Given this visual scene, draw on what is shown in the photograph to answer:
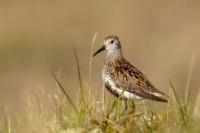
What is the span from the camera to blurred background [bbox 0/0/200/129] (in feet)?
77.5

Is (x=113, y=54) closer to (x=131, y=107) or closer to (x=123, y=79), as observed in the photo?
(x=123, y=79)

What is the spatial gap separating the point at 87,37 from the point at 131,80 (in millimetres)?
14830

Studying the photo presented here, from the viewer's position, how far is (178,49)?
25.8m

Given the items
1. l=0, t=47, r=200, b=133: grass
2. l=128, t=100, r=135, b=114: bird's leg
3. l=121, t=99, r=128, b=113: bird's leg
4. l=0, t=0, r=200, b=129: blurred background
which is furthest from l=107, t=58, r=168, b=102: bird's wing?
l=0, t=0, r=200, b=129: blurred background

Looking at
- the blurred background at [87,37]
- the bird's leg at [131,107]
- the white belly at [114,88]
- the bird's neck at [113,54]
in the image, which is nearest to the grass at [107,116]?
the bird's leg at [131,107]

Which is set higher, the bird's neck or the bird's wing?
the bird's neck

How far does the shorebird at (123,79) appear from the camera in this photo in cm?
1163

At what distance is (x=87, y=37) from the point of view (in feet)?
88.4

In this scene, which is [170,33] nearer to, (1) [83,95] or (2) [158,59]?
(2) [158,59]

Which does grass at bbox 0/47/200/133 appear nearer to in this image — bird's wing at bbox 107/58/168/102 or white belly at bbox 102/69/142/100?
white belly at bbox 102/69/142/100

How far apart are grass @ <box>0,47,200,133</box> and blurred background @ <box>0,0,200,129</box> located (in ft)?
35.9

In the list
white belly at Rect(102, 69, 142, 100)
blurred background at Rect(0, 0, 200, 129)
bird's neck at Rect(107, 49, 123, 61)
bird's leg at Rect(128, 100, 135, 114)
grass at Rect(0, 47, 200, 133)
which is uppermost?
bird's neck at Rect(107, 49, 123, 61)

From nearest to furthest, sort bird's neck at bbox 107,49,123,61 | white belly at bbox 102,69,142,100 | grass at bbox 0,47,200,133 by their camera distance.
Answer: grass at bbox 0,47,200,133 < white belly at bbox 102,69,142,100 < bird's neck at bbox 107,49,123,61

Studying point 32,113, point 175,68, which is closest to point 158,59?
point 175,68
